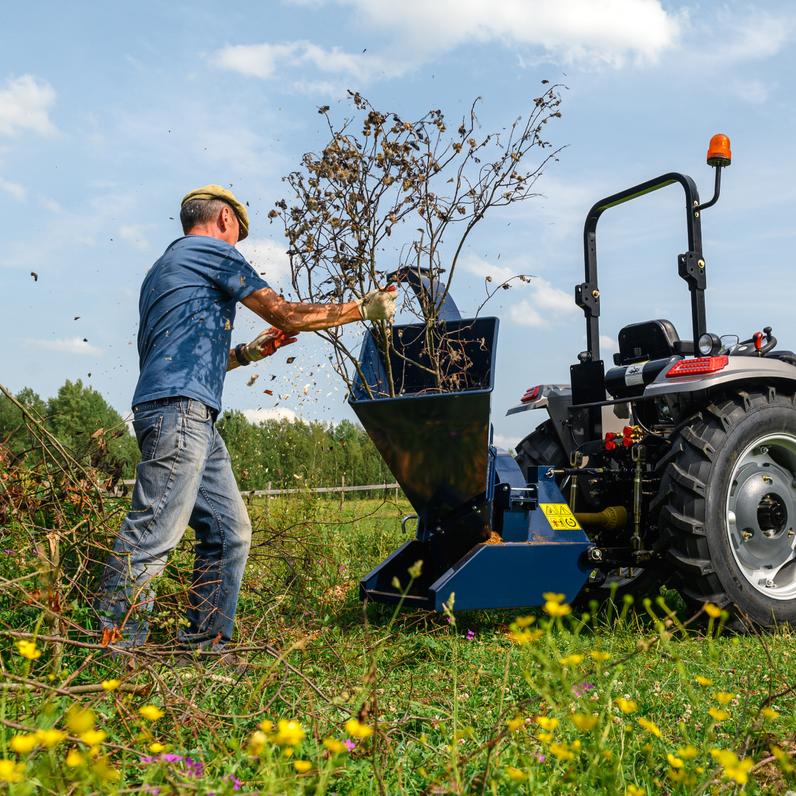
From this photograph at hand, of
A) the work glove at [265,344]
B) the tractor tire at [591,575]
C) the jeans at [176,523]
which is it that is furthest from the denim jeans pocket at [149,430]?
the tractor tire at [591,575]

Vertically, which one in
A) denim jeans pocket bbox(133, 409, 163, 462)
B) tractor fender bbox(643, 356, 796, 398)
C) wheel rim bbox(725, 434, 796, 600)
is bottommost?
wheel rim bbox(725, 434, 796, 600)

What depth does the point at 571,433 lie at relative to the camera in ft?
16.1

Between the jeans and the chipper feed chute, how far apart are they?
2.34 ft

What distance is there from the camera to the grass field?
160 cm

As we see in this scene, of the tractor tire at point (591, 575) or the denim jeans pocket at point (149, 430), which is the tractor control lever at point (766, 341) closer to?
the tractor tire at point (591, 575)

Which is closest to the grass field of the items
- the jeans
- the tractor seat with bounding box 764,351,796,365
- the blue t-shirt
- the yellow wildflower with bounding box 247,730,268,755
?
the yellow wildflower with bounding box 247,730,268,755

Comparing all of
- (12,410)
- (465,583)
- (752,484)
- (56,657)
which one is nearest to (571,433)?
(752,484)

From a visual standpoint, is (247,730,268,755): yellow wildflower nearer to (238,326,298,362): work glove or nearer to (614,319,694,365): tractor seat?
(238,326,298,362): work glove

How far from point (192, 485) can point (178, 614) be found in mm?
647

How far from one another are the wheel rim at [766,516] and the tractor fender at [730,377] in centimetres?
35

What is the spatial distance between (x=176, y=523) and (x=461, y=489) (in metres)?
1.37

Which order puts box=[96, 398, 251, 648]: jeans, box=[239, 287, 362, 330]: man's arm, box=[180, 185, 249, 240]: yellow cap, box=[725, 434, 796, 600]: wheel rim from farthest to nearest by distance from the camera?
box=[725, 434, 796, 600]: wheel rim < box=[180, 185, 249, 240]: yellow cap < box=[239, 287, 362, 330]: man's arm < box=[96, 398, 251, 648]: jeans

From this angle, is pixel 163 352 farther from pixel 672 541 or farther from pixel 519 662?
pixel 672 541

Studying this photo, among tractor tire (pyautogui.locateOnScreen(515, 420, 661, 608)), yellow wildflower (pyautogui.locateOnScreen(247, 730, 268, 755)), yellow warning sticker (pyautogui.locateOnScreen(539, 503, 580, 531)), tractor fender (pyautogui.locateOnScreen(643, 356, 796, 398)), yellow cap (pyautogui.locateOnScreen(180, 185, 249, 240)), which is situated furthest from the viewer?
tractor tire (pyautogui.locateOnScreen(515, 420, 661, 608))
